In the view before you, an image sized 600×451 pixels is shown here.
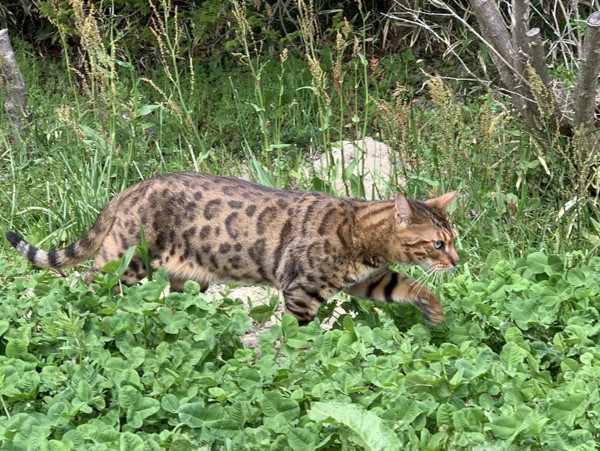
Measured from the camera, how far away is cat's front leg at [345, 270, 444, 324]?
17.6 ft

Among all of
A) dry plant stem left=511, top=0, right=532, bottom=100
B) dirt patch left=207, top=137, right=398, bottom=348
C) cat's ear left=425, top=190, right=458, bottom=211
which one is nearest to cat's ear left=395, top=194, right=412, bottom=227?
cat's ear left=425, top=190, right=458, bottom=211

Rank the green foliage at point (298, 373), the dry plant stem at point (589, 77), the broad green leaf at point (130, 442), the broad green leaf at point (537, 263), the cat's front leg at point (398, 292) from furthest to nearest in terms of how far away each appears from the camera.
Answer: the dry plant stem at point (589, 77) < the broad green leaf at point (537, 263) < the cat's front leg at point (398, 292) < the green foliage at point (298, 373) < the broad green leaf at point (130, 442)

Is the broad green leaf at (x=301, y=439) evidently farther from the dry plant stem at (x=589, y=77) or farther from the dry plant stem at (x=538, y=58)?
the dry plant stem at (x=538, y=58)

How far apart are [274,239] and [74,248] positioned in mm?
1140

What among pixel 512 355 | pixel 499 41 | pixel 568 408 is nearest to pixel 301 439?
pixel 568 408

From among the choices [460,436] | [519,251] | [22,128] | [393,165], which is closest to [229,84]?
[22,128]

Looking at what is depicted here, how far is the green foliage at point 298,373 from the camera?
397 centimetres

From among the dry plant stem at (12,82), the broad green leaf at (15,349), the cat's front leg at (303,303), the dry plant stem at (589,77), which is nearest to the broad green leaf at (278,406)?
the broad green leaf at (15,349)

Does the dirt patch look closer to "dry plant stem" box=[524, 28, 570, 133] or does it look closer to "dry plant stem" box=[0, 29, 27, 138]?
"dry plant stem" box=[524, 28, 570, 133]

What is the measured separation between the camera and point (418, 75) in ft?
33.2

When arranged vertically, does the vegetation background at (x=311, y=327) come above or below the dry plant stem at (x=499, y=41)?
below

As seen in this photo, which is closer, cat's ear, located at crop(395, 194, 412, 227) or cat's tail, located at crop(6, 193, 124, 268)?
cat's ear, located at crop(395, 194, 412, 227)

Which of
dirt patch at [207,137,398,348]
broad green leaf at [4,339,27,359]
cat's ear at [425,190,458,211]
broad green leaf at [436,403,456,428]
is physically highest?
cat's ear at [425,190,458,211]

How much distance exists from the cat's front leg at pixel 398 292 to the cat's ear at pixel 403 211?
296 mm
